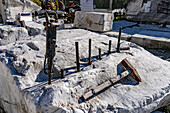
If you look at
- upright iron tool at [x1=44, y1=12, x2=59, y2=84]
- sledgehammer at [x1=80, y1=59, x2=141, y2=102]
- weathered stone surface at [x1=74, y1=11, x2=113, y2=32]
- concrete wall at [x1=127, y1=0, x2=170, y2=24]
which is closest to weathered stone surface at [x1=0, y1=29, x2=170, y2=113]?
sledgehammer at [x1=80, y1=59, x2=141, y2=102]

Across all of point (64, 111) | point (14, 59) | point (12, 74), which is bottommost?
point (64, 111)

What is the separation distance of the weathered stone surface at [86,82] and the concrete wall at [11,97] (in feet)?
0.34

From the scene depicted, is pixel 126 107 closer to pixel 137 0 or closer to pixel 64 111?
pixel 64 111

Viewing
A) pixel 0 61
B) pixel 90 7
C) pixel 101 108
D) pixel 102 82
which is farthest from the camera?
pixel 90 7

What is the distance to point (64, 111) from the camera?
1.55 m

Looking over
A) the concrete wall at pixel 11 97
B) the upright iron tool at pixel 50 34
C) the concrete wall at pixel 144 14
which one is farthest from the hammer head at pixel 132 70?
the concrete wall at pixel 144 14

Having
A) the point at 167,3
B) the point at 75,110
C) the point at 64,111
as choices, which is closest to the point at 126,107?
the point at 75,110

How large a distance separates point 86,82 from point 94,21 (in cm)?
417

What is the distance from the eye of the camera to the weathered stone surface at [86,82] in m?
1.66

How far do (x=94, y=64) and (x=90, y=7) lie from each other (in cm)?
447

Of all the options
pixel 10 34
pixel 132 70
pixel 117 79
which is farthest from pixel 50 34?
pixel 10 34

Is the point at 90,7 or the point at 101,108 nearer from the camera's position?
the point at 101,108

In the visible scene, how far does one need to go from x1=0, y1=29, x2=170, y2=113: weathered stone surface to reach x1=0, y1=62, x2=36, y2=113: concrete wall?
0.34 feet

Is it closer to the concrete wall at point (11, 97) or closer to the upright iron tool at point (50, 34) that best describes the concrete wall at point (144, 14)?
the upright iron tool at point (50, 34)
